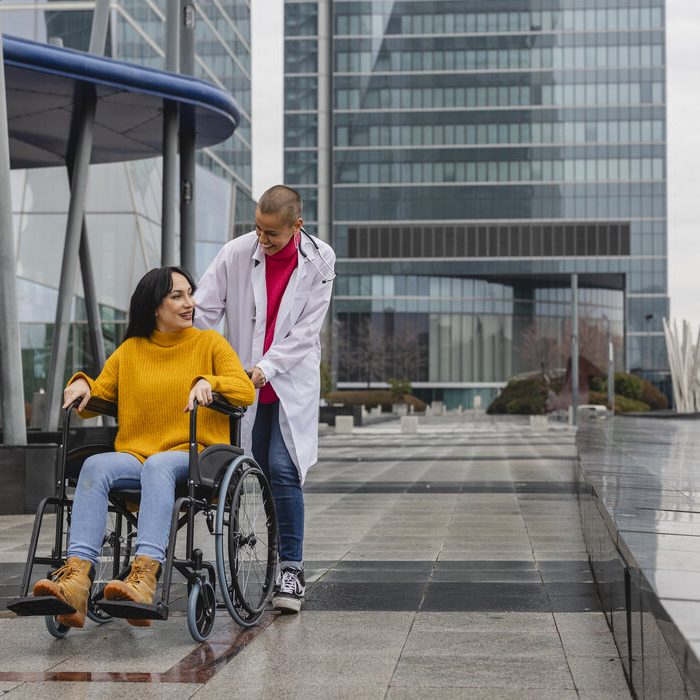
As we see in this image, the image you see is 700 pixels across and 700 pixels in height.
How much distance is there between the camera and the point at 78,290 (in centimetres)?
2845

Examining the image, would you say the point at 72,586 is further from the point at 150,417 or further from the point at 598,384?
the point at 598,384

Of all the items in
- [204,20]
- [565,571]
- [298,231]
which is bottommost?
[565,571]

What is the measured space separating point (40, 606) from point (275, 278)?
203 cm

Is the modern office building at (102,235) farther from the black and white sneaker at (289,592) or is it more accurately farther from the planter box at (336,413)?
the black and white sneaker at (289,592)

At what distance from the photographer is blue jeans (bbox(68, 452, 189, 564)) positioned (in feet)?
14.9

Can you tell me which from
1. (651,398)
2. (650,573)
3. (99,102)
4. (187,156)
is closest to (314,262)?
(650,573)

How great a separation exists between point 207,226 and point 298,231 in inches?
1102

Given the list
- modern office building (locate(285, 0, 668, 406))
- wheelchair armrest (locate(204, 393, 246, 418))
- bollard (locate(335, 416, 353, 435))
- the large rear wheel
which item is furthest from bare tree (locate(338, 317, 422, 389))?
wheelchair armrest (locate(204, 393, 246, 418))

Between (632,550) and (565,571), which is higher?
(632,550)

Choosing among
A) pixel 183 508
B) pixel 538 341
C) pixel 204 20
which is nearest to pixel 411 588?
pixel 183 508

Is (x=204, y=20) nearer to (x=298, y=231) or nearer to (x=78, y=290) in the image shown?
(x=78, y=290)

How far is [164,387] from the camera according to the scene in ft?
16.4

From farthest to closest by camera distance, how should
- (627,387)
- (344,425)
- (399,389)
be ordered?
(399,389) < (627,387) < (344,425)

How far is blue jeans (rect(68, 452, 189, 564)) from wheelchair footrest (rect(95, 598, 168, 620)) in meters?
0.27
